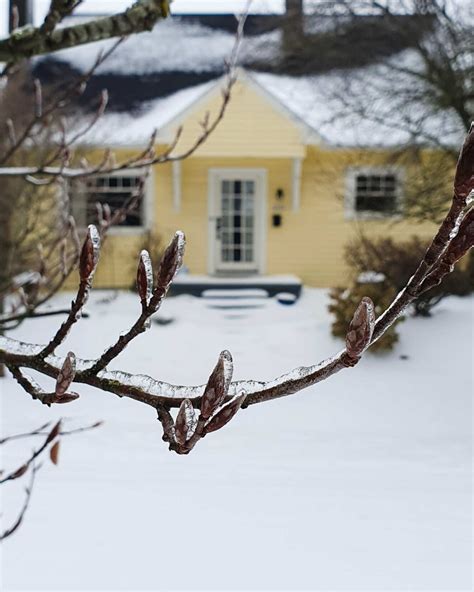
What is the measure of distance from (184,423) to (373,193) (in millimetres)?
15338

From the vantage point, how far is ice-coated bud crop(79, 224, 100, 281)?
106 cm

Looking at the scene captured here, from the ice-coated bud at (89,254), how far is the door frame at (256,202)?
53.5ft

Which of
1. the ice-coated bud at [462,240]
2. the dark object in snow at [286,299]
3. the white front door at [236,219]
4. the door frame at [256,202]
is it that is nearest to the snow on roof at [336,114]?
the door frame at [256,202]

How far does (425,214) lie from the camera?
454 inches

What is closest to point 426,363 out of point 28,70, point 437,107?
point 437,107

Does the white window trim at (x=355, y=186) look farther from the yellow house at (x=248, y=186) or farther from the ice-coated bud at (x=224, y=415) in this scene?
the ice-coated bud at (x=224, y=415)

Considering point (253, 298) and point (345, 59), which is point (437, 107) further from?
point (253, 298)

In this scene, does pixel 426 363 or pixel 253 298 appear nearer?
pixel 426 363

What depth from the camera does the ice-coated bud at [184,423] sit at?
1.02 metres

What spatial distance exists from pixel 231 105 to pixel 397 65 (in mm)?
4026

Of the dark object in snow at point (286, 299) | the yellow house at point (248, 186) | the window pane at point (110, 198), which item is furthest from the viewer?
the window pane at point (110, 198)

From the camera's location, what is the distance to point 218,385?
3.23 feet

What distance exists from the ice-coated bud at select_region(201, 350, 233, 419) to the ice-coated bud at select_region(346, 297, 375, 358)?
0.54ft

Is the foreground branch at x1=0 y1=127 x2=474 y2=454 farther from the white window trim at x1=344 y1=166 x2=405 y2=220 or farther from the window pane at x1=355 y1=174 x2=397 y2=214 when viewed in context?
the window pane at x1=355 y1=174 x2=397 y2=214
